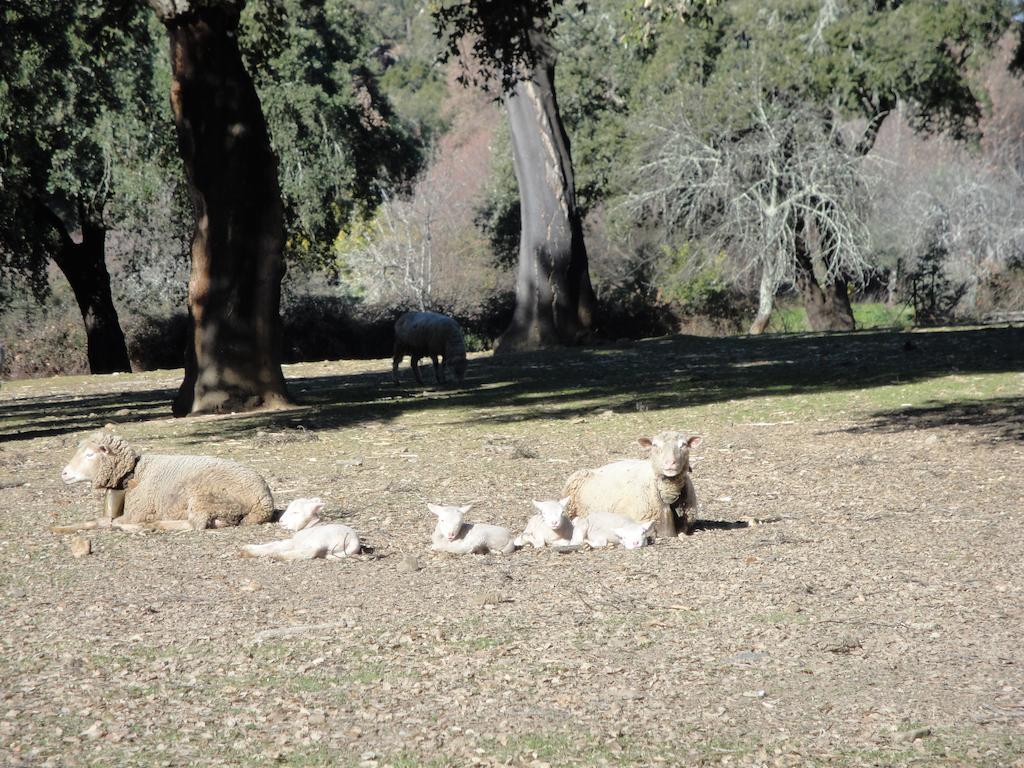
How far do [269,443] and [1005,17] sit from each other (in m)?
24.4

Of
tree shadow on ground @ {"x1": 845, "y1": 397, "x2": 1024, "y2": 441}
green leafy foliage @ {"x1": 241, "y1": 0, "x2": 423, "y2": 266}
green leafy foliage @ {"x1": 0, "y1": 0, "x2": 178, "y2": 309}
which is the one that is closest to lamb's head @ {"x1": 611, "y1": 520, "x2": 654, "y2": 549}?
tree shadow on ground @ {"x1": 845, "y1": 397, "x2": 1024, "y2": 441}

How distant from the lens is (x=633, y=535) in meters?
8.08

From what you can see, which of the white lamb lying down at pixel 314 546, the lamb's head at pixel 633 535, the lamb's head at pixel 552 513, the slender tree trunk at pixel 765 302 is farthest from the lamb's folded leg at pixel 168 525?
the slender tree trunk at pixel 765 302

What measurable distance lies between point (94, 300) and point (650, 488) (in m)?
26.3

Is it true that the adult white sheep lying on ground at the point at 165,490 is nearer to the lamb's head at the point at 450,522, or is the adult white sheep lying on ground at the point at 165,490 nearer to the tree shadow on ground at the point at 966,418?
the lamb's head at the point at 450,522

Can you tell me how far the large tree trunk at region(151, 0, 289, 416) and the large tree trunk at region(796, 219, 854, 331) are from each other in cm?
2316

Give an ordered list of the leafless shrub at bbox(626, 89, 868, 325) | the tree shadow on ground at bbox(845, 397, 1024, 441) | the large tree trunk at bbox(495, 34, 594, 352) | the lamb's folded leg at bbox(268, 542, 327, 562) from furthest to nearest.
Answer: the leafless shrub at bbox(626, 89, 868, 325)
the large tree trunk at bbox(495, 34, 594, 352)
the tree shadow on ground at bbox(845, 397, 1024, 441)
the lamb's folded leg at bbox(268, 542, 327, 562)

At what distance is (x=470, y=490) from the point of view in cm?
1063

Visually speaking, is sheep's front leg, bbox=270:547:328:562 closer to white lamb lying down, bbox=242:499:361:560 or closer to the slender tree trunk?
white lamb lying down, bbox=242:499:361:560

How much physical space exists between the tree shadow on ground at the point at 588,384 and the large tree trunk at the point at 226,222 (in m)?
0.70

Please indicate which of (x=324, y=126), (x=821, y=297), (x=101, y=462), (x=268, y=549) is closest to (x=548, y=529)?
(x=268, y=549)

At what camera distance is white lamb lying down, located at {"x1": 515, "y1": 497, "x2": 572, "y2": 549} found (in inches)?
315

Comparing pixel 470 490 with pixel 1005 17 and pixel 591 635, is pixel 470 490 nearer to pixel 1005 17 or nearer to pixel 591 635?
pixel 591 635

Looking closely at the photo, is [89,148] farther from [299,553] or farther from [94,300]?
[299,553]
